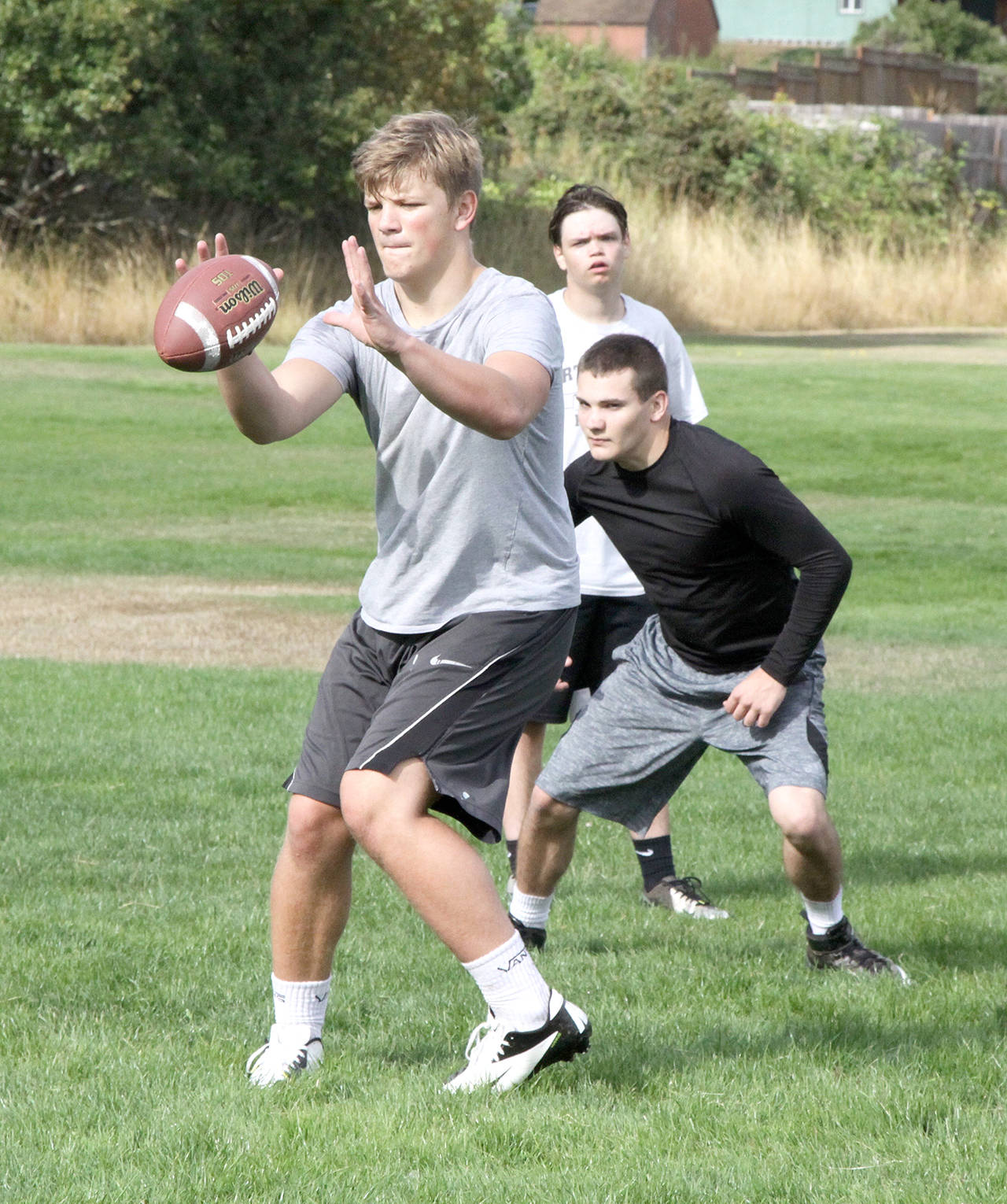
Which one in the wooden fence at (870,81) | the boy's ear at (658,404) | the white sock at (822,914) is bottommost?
the wooden fence at (870,81)

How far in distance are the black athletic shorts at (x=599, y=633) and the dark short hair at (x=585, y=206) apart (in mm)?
1283

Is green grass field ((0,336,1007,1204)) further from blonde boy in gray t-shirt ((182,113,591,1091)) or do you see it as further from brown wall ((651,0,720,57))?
brown wall ((651,0,720,57))

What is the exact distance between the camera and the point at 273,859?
6188mm

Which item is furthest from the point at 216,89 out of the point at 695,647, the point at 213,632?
the point at 695,647

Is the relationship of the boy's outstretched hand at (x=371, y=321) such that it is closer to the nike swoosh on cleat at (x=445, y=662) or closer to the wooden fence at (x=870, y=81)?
the nike swoosh on cleat at (x=445, y=662)

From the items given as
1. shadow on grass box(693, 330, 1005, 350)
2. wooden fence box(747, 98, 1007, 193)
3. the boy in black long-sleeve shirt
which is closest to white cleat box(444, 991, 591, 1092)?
the boy in black long-sleeve shirt

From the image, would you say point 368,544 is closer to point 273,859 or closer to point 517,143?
point 273,859

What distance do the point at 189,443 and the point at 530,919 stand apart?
15.9 metres

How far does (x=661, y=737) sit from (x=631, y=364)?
106cm

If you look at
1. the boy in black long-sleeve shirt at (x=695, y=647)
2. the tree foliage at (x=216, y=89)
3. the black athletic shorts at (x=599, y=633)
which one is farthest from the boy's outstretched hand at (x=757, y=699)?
the tree foliage at (x=216, y=89)

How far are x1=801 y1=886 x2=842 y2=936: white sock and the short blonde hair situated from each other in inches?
91.0

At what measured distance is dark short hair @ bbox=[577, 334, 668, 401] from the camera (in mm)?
4863

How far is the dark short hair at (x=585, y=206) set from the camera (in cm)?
627

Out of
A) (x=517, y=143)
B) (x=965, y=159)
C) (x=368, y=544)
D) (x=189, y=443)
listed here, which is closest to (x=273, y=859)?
(x=368, y=544)
